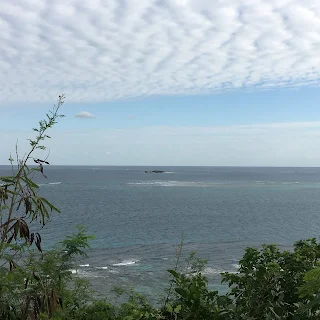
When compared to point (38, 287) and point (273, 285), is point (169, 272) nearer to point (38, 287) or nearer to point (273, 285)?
point (273, 285)

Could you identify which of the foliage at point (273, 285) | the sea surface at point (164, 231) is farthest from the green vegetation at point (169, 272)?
the sea surface at point (164, 231)

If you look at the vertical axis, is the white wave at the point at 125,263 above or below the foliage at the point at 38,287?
below

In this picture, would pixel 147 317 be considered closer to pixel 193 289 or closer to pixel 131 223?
pixel 193 289

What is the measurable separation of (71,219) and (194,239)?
17226mm

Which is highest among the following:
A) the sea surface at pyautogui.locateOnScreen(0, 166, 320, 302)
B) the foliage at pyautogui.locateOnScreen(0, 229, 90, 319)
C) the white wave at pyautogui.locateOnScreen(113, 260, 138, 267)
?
the foliage at pyautogui.locateOnScreen(0, 229, 90, 319)

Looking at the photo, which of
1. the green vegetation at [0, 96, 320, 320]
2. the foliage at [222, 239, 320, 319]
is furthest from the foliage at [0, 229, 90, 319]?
the foliage at [222, 239, 320, 319]

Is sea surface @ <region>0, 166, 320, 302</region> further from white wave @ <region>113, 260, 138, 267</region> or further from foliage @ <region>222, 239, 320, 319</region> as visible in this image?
foliage @ <region>222, 239, 320, 319</region>

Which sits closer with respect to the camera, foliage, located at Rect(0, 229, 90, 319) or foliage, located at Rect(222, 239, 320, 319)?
foliage, located at Rect(222, 239, 320, 319)

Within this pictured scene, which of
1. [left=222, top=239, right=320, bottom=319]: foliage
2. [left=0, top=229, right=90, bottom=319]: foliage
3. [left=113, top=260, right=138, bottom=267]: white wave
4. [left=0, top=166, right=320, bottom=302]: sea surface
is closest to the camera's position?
[left=222, top=239, right=320, bottom=319]: foliage

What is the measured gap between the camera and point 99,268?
2589cm

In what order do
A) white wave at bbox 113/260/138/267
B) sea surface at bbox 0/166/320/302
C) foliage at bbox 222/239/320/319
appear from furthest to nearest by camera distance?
white wave at bbox 113/260/138/267, sea surface at bbox 0/166/320/302, foliage at bbox 222/239/320/319

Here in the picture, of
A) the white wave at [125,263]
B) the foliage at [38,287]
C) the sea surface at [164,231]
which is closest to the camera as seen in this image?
the foliage at [38,287]

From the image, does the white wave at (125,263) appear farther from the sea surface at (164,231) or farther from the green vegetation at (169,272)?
the green vegetation at (169,272)

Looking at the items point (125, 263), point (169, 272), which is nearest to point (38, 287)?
point (169, 272)
